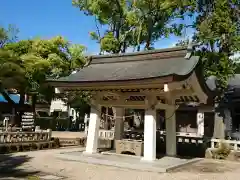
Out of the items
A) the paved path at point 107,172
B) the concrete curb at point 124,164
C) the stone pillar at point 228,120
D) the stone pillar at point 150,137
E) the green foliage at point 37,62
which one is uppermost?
the green foliage at point 37,62

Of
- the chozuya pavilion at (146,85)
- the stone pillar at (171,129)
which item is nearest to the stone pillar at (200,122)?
the chozuya pavilion at (146,85)

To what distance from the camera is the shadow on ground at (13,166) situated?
9.03 meters

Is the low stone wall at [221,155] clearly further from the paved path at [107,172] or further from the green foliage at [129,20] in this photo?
the green foliage at [129,20]

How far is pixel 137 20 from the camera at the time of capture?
25.3 m

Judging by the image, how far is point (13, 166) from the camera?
10539 millimetres

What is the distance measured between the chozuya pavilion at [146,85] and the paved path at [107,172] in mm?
1835

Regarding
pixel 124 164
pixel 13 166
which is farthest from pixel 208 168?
pixel 13 166

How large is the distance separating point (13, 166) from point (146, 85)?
5.78m

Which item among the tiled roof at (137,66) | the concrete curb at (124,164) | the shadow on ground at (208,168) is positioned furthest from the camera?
the tiled roof at (137,66)

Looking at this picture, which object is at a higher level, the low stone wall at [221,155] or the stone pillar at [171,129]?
the stone pillar at [171,129]

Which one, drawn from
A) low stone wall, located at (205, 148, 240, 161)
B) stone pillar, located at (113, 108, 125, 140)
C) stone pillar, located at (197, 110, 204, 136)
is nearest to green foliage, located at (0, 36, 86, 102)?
stone pillar, located at (113, 108, 125, 140)

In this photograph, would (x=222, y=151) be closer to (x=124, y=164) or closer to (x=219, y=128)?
(x=219, y=128)

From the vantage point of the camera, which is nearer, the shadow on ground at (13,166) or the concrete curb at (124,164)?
the shadow on ground at (13,166)

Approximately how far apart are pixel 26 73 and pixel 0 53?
2692 millimetres
